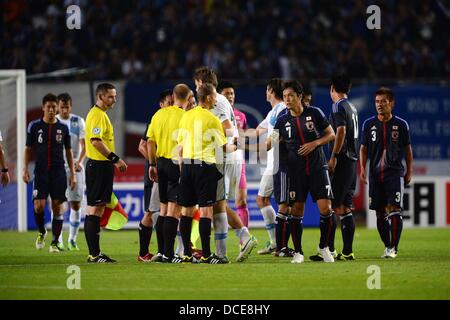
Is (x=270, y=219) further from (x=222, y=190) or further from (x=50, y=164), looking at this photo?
(x=50, y=164)

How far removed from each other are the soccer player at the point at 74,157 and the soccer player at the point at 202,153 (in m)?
4.13

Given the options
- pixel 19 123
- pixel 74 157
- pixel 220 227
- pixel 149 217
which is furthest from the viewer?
pixel 19 123

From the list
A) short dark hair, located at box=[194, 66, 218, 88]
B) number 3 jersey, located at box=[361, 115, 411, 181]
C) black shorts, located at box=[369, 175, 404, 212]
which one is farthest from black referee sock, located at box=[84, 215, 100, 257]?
number 3 jersey, located at box=[361, 115, 411, 181]

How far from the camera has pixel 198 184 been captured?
1280 cm

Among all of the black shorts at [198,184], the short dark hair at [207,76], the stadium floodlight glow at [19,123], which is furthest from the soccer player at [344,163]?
the stadium floodlight glow at [19,123]

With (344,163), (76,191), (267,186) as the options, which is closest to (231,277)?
(344,163)

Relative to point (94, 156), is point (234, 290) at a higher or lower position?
lower

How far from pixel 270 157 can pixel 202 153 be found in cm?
259

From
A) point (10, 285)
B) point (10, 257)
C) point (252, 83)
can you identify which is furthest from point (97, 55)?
point (10, 285)

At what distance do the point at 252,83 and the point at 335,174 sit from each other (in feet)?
30.0

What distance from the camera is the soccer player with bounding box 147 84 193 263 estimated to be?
523 inches

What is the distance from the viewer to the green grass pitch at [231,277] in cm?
1000
